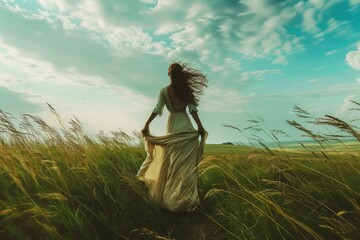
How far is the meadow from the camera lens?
3.45 m

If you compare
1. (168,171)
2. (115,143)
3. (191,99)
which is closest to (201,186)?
(168,171)

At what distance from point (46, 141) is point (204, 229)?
376cm

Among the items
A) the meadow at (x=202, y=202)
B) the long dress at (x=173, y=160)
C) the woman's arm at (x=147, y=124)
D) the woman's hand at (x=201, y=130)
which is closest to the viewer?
the meadow at (x=202, y=202)

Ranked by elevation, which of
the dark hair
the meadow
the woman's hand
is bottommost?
the meadow

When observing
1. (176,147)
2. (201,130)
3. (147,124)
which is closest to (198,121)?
(201,130)

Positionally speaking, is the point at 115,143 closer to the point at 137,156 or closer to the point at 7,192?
the point at 137,156

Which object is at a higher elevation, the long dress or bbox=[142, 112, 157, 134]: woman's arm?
bbox=[142, 112, 157, 134]: woman's arm

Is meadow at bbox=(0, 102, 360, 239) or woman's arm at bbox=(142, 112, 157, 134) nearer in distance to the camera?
meadow at bbox=(0, 102, 360, 239)

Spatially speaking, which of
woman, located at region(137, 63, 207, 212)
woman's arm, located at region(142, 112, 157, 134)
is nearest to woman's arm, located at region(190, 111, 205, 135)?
woman, located at region(137, 63, 207, 212)

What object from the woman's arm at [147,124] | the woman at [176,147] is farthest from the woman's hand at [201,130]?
the woman's arm at [147,124]

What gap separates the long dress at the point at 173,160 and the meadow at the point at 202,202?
0.91 ft

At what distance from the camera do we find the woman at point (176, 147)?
19.2 feet

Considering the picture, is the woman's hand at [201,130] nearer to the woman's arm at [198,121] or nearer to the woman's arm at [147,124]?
the woman's arm at [198,121]

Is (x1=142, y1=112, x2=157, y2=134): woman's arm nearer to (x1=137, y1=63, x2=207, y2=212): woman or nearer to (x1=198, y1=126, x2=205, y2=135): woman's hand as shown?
(x1=137, y1=63, x2=207, y2=212): woman
